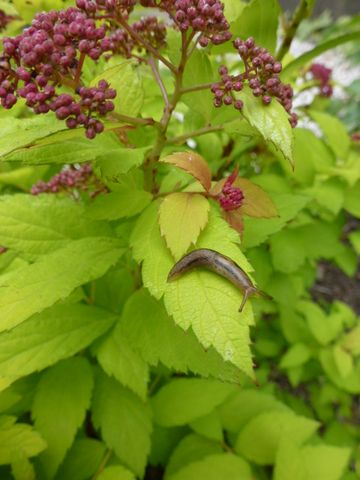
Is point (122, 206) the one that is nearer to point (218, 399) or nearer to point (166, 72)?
point (218, 399)

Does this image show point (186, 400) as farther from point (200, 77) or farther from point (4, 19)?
Result: point (4, 19)

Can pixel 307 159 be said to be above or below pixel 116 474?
above

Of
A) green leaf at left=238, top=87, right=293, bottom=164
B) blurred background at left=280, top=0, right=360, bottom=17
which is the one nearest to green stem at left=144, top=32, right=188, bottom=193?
green leaf at left=238, top=87, right=293, bottom=164

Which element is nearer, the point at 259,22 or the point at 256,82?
the point at 256,82

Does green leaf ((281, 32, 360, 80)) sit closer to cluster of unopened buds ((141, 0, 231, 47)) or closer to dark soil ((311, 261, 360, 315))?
cluster of unopened buds ((141, 0, 231, 47))

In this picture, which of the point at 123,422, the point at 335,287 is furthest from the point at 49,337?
the point at 335,287

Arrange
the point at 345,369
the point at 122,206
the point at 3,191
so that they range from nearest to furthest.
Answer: the point at 122,206 → the point at 3,191 → the point at 345,369

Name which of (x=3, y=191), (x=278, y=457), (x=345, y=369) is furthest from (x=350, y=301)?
(x=3, y=191)
